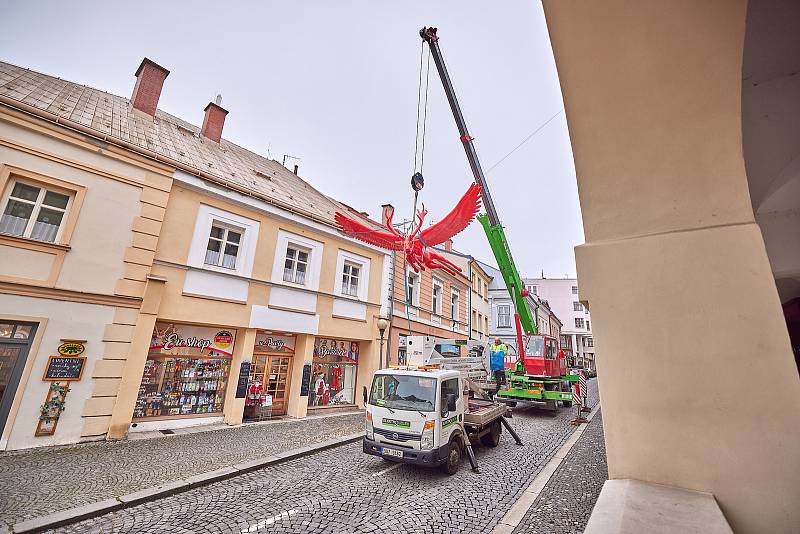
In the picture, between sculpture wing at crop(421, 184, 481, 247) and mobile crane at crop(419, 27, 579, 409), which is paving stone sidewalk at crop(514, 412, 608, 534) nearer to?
mobile crane at crop(419, 27, 579, 409)

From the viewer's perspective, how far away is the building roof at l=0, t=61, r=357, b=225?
8.82 metres

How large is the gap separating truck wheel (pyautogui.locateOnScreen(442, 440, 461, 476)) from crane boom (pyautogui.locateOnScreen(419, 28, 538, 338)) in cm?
695

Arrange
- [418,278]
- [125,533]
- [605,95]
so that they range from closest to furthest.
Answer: [605,95], [125,533], [418,278]

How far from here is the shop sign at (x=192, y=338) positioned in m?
9.70

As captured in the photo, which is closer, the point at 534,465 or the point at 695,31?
the point at 695,31

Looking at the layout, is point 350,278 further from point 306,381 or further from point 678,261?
point 678,261

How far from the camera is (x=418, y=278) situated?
18.1 m

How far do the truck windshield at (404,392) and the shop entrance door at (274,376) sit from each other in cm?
571

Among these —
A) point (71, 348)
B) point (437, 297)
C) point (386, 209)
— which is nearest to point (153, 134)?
point (71, 348)

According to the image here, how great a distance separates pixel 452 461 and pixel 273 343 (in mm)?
7577

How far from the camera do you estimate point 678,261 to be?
1.98m

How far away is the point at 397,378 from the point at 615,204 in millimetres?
6289

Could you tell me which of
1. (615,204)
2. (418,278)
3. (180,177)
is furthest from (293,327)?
(615,204)

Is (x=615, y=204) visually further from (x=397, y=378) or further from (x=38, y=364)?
(x=38, y=364)
